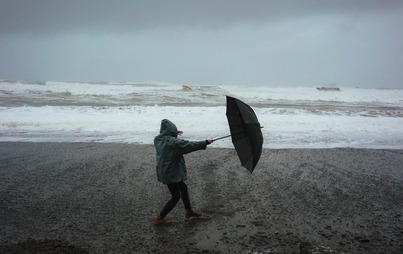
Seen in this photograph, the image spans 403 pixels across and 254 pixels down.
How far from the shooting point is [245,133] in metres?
4.48

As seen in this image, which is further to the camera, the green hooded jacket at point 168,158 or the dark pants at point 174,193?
the dark pants at point 174,193

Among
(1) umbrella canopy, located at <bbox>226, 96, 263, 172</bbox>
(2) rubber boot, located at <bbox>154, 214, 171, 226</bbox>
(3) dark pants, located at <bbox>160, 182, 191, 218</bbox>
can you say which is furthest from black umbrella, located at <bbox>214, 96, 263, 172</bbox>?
(2) rubber boot, located at <bbox>154, 214, 171, 226</bbox>

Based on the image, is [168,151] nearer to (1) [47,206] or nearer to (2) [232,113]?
(2) [232,113]

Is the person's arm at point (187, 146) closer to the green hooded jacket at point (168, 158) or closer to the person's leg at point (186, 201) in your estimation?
the green hooded jacket at point (168, 158)

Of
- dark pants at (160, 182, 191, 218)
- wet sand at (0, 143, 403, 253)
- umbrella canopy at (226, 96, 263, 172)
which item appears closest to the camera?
wet sand at (0, 143, 403, 253)

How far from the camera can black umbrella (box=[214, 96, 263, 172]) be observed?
4355 mm

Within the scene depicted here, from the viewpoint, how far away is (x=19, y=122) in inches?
540

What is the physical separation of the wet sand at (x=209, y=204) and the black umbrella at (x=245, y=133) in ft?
3.39

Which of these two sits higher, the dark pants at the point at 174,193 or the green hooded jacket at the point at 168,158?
the green hooded jacket at the point at 168,158

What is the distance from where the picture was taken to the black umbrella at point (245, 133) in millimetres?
4355

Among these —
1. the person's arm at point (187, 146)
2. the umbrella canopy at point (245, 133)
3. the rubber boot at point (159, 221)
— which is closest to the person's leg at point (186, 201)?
the rubber boot at point (159, 221)

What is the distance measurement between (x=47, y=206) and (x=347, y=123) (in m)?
13.2

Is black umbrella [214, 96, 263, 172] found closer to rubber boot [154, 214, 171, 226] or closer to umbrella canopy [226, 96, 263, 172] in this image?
umbrella canopy [226, 96, 263, 172]

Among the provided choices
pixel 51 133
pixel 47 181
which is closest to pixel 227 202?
pixel 47 181
